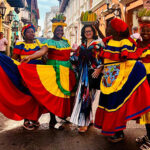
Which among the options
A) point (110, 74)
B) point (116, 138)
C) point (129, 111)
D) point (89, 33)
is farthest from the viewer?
point (89, 33)

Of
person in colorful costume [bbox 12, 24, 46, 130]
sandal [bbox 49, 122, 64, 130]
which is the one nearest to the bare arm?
person in colorful costume [bbox 12, 24, 46, 130]

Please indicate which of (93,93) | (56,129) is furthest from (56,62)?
(56,129)

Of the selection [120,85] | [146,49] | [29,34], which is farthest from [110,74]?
[29,34]

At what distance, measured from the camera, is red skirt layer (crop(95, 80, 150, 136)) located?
2.72 m

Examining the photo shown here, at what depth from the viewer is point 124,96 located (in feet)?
9.37

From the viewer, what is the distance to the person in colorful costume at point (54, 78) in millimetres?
3465

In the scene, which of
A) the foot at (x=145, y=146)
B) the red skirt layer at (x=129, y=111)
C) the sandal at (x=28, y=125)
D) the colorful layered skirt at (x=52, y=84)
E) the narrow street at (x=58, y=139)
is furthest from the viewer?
the sandal at (x=28, y=125)

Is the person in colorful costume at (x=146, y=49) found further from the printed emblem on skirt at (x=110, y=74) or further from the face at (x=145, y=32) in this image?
the printed emblem on skirt at (x=110, y=74)

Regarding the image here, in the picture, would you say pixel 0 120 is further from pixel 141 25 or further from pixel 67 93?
pixel 141 25

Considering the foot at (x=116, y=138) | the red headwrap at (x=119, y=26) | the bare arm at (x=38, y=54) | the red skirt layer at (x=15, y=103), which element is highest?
the red headwrap at (x=119, y=26)

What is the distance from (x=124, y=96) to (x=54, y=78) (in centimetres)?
122

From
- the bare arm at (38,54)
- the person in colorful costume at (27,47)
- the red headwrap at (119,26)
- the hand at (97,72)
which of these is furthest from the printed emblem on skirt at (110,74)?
the person in colorful costume at (27,47)

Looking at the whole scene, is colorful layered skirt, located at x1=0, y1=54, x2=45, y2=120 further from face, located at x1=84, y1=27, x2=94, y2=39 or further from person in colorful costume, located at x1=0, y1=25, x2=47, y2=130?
face, located at x1=84, y1=27, x2=94, y2=39

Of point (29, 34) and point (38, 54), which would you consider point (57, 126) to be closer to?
point (38, 54)
